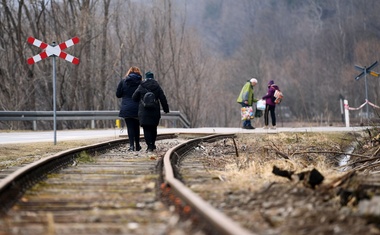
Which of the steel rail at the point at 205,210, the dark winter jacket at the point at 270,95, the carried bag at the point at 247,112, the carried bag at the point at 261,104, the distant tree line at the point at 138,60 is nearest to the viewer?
the steel rail at the point at 205,210

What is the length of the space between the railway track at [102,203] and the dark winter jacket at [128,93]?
12.3 feet

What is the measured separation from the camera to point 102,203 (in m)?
6.38

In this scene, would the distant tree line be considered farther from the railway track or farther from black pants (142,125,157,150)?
the railway track

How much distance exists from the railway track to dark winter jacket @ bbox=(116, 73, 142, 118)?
3.76 meters

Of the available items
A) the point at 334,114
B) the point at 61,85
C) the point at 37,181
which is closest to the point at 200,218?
the point at 37,181

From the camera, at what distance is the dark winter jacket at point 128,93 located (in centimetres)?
1391

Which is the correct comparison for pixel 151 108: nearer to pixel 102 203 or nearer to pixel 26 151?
pixel 26 151

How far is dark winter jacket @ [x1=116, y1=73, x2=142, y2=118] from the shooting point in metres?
13.9

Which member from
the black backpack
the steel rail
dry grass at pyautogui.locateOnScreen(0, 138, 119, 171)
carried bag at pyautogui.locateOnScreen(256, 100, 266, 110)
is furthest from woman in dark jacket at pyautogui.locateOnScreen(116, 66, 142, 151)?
carried bag at pyautogui.locateOnScreen(256, 100, 266, 110)

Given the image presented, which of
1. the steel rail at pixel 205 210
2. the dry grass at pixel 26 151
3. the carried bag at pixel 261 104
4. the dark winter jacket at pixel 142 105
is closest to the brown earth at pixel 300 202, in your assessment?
the steel rail at pixel 205 210

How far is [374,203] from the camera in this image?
5.54 metres

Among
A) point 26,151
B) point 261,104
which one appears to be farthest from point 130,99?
point 261,104

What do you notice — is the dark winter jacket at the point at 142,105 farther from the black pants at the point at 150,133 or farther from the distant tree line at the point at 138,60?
the distant tree line at the point at 138,60

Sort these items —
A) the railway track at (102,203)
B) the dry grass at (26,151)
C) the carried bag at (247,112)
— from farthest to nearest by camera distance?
1. the carried bag at (247,112)
2. the dry grass at (26,151)
3. the railway track at (102,203)
